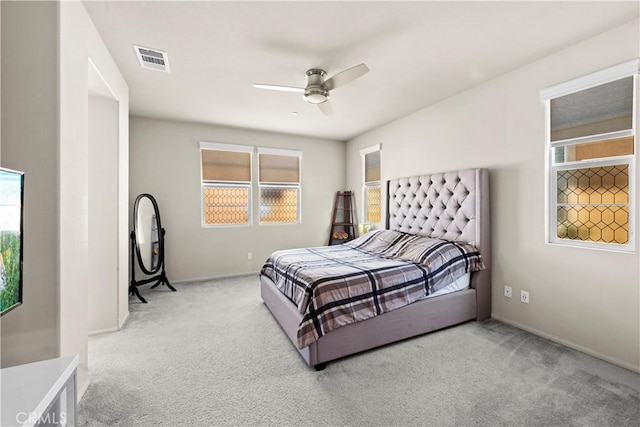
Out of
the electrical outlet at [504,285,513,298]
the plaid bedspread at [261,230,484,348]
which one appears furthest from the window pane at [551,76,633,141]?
the electrical outlet at [504,285,513,298]

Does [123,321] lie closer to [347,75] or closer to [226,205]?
[226,205]

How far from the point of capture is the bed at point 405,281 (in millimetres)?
2162

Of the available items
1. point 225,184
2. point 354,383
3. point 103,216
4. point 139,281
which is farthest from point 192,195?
point 354,383

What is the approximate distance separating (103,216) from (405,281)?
9.67 ft

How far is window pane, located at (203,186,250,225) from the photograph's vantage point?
183 inches

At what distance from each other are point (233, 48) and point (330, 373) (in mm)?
2716

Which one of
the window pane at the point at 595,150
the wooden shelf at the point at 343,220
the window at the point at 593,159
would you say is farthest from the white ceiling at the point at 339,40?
the wooden shelf at the point at 343,220

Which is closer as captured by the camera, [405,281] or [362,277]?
[362,277]

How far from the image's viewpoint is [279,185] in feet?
16.9

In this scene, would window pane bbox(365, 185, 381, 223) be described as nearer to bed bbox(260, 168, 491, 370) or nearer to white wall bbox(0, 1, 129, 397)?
bed bbox(260, 168, 491, 370)

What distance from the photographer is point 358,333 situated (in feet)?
7.38

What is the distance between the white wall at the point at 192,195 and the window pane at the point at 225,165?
0.16 m

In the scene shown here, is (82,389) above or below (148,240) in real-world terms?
below

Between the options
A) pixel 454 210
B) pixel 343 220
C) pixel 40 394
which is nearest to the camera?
pixel 40 394
